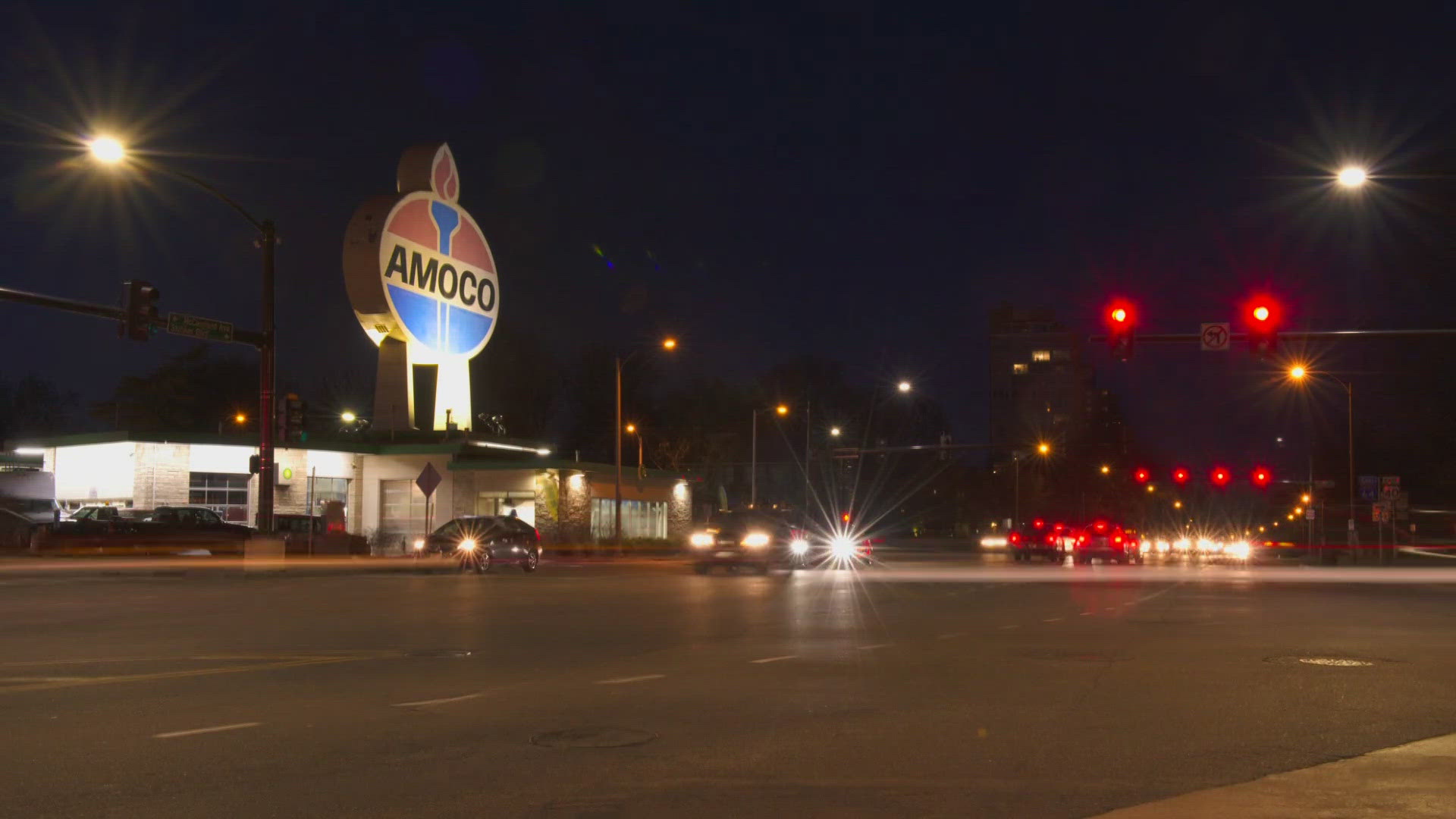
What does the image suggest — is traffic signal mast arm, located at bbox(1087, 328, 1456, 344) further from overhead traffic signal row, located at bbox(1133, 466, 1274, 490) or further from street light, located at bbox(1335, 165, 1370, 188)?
overhead traffic signal row, located at bbox(1133, 466, 1274, 490)

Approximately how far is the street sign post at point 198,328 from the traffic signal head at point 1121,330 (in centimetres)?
1972

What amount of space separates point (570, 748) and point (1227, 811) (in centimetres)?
407

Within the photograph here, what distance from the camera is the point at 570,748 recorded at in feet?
27.9

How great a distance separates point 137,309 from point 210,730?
2044 centimetres

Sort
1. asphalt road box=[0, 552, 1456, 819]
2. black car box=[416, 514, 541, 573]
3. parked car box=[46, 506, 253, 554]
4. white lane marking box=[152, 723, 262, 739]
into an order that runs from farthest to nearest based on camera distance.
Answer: parked car box=[46, 506, 253, 554]
black car box=[416, 514, 541, 573]
white lane marking box=[152, 723, 262, 739]
asphalt road box=[0, 552, 1456, 819]

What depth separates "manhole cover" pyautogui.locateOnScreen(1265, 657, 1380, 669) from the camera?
43.1 ft

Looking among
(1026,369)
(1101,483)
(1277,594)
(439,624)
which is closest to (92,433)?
(439,624)

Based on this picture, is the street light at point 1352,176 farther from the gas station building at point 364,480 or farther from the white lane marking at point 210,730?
the gas station building at point 364,480

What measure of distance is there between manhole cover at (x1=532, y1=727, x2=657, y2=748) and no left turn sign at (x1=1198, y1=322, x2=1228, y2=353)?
2048 cm

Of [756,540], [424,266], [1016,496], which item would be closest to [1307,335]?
[756,540]

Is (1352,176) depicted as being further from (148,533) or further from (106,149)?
Result: (148,533)

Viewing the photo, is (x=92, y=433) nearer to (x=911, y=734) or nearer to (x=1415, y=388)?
(x=911, y=734)

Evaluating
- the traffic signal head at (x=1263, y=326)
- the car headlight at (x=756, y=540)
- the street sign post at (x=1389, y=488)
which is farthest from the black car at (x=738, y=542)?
the street sign post at (x=1389, y=488)

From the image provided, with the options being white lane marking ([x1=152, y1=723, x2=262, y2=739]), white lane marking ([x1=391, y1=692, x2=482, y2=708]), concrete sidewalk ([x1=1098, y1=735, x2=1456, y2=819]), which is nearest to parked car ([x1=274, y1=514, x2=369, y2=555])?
white lane marking ([x1=391, y1=692, x2=482, y2=708])
